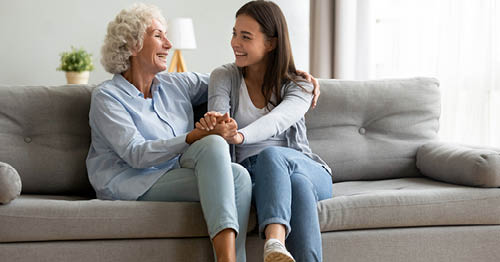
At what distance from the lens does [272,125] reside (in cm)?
206

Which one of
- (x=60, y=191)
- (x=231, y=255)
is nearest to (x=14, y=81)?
(x=60, y=191)

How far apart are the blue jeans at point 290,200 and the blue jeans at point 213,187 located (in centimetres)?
6

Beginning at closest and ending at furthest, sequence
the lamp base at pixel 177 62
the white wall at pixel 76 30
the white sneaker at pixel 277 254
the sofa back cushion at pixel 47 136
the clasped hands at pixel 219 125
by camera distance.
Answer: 1. the white sneaker at pixel 277 254
2. the clasped hands at pixel 219 125
3. the sofa back cushion at pixel 47 136
4. the lamp base at pixel 177 62
5. the white wall at pixel 76 30

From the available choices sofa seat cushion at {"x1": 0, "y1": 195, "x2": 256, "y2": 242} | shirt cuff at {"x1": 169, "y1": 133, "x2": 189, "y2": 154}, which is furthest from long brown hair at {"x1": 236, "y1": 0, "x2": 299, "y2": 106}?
sofa seat cushion at {"x1": 0, "y1": 195, "x2": 256, "y2": 242}

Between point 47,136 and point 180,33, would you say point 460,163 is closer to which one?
point 47,136

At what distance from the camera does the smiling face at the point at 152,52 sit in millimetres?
2209

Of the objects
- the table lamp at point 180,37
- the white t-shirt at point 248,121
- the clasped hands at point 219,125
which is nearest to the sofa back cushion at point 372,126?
the white t-shirt at point 248,121

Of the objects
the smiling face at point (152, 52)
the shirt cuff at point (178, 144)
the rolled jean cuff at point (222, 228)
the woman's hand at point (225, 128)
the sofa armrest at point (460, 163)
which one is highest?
the smiling face at point (152, 52)

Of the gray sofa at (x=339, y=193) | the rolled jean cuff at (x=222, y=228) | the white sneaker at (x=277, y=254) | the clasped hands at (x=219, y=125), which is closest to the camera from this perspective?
the white sneaker at (x=277, y=254)

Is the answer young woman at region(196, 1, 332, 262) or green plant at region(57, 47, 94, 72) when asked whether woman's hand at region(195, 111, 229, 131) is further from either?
green plant at region(57, 47, 94, 72)

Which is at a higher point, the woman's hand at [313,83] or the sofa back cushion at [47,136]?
the woman's hand at [313,83]

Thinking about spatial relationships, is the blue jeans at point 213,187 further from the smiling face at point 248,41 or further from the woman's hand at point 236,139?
the smiling face at point 248,41

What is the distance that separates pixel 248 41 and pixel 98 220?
0.87 meters

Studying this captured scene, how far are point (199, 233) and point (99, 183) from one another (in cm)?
44
